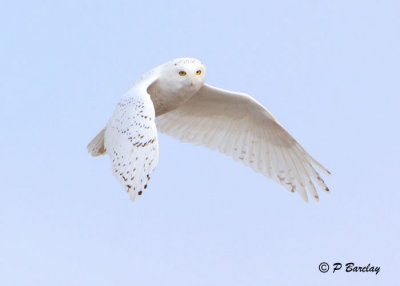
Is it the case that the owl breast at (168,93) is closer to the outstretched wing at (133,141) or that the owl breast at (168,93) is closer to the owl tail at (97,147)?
the outstretched wing at (133,141)

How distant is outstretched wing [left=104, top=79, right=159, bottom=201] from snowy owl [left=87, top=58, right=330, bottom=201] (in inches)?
11.2

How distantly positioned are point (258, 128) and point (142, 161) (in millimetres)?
4355

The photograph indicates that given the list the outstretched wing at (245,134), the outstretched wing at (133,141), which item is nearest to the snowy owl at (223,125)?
the outstretched wing at (245,134)

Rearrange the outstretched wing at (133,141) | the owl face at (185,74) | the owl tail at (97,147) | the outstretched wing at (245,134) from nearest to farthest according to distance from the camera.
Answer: the outstretched wing at (133,141)
the owl face at (185,74)
the owl tail at (97,147)
the outstretched wing at (245,134)

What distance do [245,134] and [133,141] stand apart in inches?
163

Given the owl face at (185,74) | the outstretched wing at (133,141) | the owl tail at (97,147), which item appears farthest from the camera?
the owl tail at (97,147)

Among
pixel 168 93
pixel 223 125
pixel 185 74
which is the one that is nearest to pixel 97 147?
pixel 168 93

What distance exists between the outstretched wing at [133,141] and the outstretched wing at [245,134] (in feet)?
8.53

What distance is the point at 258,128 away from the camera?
45.4 feet

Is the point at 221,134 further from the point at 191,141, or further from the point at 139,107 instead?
the point at 139,107

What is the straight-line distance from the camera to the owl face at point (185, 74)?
11.7 metres

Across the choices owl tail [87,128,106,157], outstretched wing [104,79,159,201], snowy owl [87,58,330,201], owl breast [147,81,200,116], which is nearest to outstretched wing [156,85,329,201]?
snowy owl [87,58,330,201]

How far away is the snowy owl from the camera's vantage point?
38.8ft

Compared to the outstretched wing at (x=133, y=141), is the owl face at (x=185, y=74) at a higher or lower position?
higher
